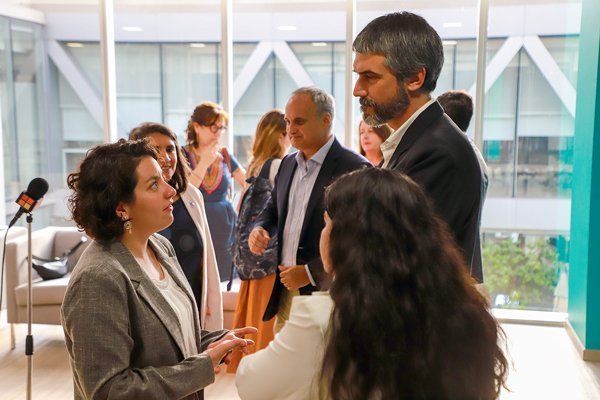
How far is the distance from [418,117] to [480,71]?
14.2ft

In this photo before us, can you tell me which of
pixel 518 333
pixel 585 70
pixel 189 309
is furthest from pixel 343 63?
pixel 189 309

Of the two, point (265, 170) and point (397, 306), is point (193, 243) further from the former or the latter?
point (397, 306)

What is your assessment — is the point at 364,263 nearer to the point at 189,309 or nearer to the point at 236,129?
the point at 189,309

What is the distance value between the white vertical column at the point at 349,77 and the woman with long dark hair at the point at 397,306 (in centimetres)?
497

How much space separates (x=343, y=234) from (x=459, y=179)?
671 mm

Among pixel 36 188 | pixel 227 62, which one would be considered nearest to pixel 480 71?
pixel 227 62

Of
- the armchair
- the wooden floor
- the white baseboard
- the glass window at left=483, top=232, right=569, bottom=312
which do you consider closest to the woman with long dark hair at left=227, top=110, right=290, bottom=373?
the wooden floor

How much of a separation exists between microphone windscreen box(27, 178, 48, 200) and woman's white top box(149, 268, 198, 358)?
4.28ft

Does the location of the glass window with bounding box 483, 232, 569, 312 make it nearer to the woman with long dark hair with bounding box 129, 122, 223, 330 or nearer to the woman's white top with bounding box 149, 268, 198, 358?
the woman with long dark hair with bounding box 129, 122, 223, 330

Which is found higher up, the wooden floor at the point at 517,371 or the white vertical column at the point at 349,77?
the white vertical column at the point at 349,77

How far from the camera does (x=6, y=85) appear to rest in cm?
642

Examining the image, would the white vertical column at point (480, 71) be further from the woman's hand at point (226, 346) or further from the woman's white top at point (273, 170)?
the woman's hand at point (226, 346)

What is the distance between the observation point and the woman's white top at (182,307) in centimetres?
189

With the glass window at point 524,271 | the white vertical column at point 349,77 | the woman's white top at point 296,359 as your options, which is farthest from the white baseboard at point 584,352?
the woman's white top at point 296,359
